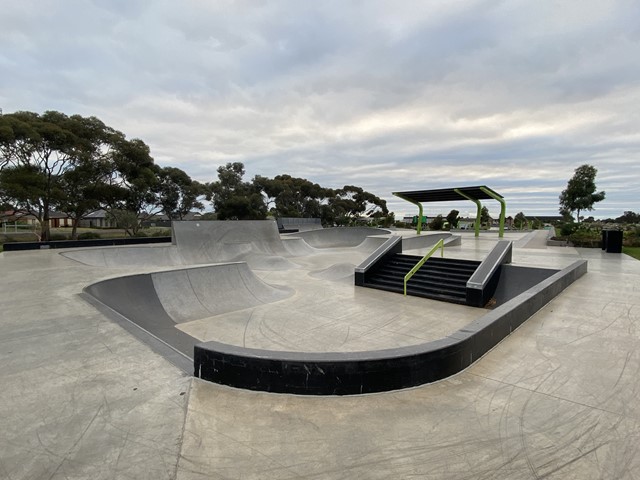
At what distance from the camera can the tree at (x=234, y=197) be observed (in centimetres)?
4144

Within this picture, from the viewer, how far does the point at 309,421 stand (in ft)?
9.05

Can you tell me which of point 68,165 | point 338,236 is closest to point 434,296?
point 338,236

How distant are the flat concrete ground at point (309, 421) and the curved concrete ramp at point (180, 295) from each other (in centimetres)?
267

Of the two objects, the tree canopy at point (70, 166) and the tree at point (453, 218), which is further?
the tree at point (453, 218)

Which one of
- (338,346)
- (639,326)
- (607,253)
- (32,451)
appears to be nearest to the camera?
(32,451)

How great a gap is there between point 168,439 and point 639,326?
688cm

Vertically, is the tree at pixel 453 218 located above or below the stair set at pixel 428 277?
above

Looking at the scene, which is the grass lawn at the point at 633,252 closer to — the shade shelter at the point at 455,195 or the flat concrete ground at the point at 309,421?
the shade shelter at the point at 455,195

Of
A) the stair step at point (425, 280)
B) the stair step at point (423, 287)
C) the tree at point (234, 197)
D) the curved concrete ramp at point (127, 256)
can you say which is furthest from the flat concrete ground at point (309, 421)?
the tree at point (234, 197)

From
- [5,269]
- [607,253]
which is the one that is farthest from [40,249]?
[607,253]

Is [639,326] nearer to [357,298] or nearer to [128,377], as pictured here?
[357,298]

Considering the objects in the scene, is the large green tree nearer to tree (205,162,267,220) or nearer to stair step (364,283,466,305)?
tree (205,162,267,220)

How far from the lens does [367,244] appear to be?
76.5ft

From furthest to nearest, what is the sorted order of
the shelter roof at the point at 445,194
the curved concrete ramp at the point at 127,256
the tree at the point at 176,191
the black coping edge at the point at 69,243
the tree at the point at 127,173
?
the tree at the point at 176,191 < the tree at the point at 127,173 < the shelter roof at the point at 445,194 < the black coping edge at the point at 69,243 < the curved concrete ramp at the point at 127,256
